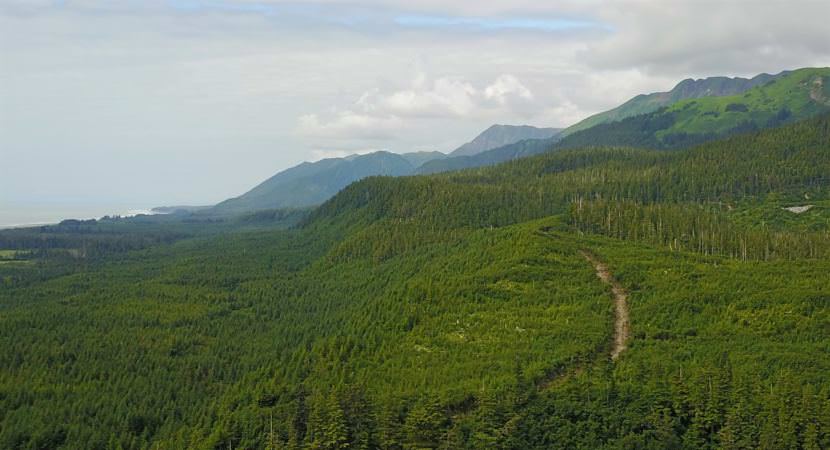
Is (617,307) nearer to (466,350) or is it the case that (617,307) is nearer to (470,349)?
(470,349)

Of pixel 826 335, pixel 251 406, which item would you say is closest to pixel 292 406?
pixel 251 406

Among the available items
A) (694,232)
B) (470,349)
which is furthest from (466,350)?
(694,232)

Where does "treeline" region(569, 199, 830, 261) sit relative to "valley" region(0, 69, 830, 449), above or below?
above

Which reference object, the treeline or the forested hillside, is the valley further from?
the treeline

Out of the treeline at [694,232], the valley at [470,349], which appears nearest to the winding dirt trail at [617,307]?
the valley at [470,349]

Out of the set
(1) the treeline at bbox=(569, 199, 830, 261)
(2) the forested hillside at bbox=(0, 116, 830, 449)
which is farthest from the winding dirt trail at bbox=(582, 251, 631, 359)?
(1) the treeline at bbox=(569, 199, 830, 261)

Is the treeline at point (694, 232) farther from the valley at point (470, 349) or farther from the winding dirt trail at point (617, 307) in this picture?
the winding dirt trail at point (617, 307)

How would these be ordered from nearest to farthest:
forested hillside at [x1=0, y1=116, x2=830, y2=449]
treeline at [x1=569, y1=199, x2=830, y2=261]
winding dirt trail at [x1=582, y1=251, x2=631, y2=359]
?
forested hillside at [x1=0, y1=116, x2=830, y2=449] < winding dirt trail at [x1=582, y1=251, x2=631, y2=359] < treeline at [x1=569, y1=199, x2=830, y2=261]
